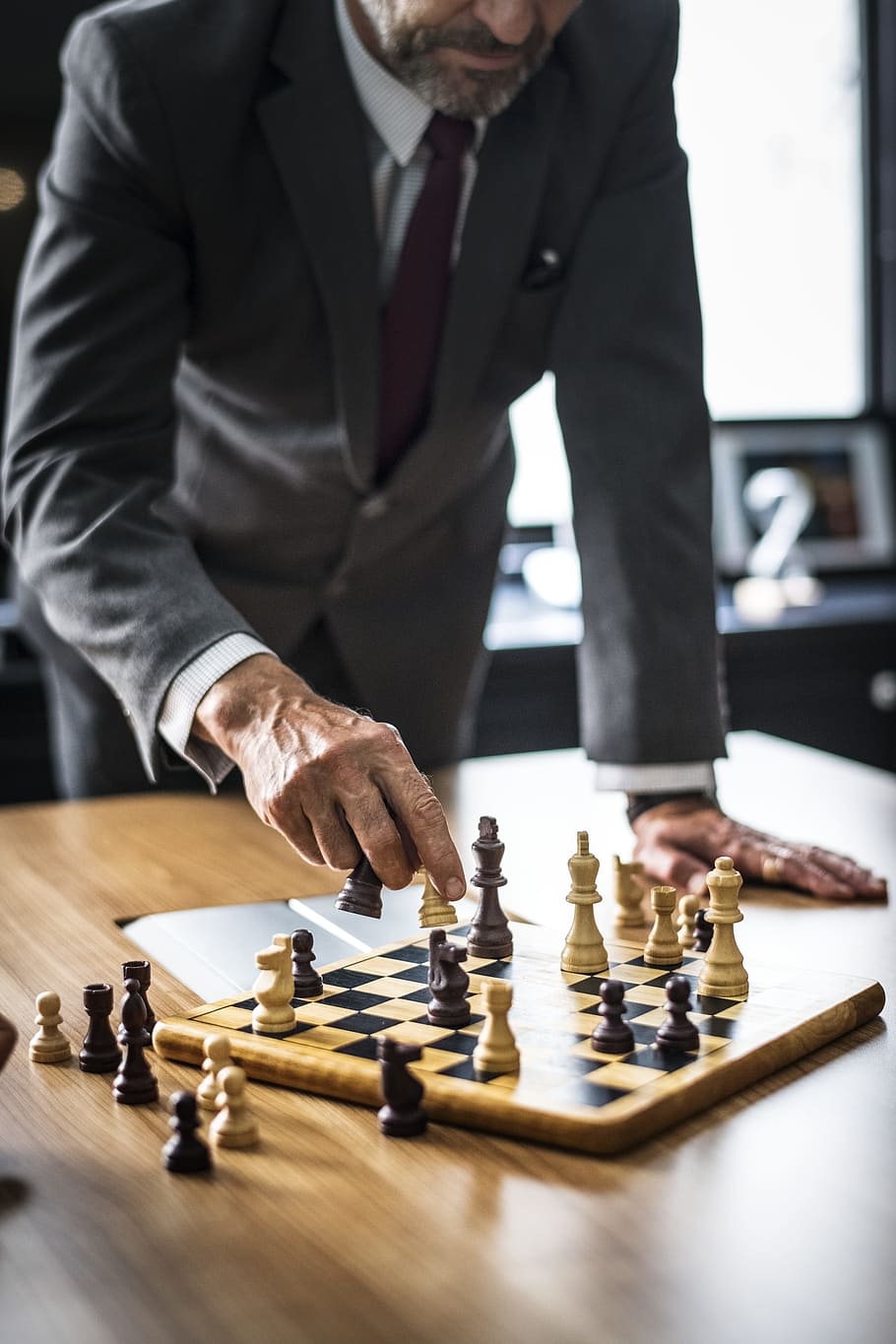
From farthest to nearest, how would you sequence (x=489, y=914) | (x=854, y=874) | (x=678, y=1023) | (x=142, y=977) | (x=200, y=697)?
1. (x=854, y=874)
2. (x=200, y=697)
3. (x=489, y=914)
4. (x=142, y=977)
5. (x=678, y=1023)

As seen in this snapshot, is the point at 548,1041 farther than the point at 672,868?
No

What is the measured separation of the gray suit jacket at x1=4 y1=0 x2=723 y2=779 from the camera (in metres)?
1.70

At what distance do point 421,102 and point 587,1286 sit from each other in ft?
4.86

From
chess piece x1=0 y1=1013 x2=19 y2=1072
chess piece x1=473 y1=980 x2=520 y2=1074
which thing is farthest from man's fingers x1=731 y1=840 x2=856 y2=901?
chess piece x1=0 y1=1013 x2=19 y2=1072

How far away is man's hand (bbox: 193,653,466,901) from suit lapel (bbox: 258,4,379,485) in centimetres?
64

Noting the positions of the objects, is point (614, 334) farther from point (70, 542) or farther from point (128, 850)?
point (128, 850)

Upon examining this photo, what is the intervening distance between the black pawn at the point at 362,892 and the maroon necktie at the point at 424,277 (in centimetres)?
87

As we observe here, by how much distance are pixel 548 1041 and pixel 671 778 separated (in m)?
0.73

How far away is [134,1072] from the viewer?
1.05 metres

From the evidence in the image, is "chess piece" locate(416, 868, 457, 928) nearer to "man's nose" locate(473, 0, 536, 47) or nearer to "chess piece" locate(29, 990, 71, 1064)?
"chess piece" locate(29, 990, 71, 1064)

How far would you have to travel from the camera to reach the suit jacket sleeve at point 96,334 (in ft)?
5.29

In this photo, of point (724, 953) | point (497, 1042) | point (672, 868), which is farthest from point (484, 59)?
point (497, 1042)

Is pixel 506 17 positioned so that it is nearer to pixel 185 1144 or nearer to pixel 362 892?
pixel 362 892

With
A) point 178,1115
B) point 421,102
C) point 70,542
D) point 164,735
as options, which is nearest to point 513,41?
point 421,102
